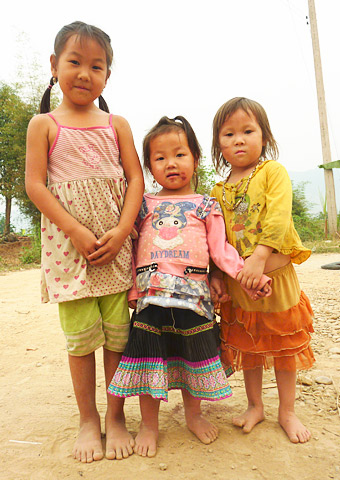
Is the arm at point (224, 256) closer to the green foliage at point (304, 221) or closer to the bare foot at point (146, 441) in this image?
the bare foot at point (146, 441)

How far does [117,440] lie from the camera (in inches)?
68.2

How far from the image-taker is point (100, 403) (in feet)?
7.41

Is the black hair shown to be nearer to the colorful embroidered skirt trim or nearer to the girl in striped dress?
the girl in striped dress

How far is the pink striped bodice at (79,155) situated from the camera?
1.72m

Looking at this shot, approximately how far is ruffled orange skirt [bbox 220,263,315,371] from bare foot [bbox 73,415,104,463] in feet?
2.22

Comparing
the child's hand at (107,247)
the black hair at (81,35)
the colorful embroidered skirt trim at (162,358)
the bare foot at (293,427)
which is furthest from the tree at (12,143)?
the bare foot at (293,427)

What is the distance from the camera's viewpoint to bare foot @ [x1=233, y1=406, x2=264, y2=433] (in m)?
1.83

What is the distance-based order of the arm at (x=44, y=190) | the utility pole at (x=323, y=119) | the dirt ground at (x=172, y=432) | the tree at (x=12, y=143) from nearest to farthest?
the dirt ground at (x=172, y=432) → the arm at (x=44, y=190) → the utility pole at (x=323, y=119) → the tree at (x=12, y=143)

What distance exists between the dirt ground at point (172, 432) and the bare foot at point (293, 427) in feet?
0.10

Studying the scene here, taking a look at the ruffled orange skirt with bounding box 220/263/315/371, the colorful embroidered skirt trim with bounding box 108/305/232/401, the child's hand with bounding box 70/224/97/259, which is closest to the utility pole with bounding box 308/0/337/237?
the ruffled orange skirt with bounding box 220/263/315/371

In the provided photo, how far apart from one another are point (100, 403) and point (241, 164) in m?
1.50

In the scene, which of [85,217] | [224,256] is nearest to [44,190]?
[85,217]

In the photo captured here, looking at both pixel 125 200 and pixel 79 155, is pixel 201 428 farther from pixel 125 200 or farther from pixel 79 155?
pixel 79 155

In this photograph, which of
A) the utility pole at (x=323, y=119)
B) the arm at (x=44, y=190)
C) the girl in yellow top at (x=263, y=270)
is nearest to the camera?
the arm at (x=44, y=190)
